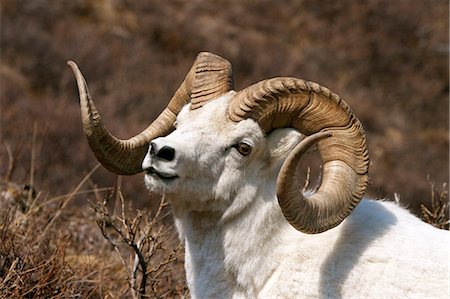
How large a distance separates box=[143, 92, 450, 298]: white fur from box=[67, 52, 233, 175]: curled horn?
0.66 feet

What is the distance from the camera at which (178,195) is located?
5.14 meters

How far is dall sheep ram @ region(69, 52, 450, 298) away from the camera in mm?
4996

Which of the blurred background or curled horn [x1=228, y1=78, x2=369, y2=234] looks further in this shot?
the blurred background

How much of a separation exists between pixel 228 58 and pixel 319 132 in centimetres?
2309

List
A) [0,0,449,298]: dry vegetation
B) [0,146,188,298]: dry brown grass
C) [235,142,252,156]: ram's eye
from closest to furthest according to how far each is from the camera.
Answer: [235,142,252,156]: ram's eye, [0,146,188,298]: dry brown grass, [0,0,449,298]: dry vegetation

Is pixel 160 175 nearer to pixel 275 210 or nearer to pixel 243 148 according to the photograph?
pixel 243 148

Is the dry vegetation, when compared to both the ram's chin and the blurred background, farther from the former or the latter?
the ram's chin

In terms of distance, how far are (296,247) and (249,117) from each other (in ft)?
2.58

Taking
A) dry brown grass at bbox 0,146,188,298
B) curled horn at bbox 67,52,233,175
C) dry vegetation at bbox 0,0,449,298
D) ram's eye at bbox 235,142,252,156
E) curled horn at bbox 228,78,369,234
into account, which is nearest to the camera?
curled horn at bbox 228,78,369,234

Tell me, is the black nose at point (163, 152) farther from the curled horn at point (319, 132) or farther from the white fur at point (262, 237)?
the curled horn at point (319, 132)

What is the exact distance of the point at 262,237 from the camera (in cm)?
520

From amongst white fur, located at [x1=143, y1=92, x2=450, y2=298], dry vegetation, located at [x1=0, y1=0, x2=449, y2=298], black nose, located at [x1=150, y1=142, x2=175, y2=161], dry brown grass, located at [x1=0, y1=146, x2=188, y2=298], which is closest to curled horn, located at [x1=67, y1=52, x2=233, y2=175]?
white fur, located at [x1=143, y1=92, x2=450, y2=298]

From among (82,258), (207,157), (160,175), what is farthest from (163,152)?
(82,258)

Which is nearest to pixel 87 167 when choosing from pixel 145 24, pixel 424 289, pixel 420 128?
pixel 145 24
